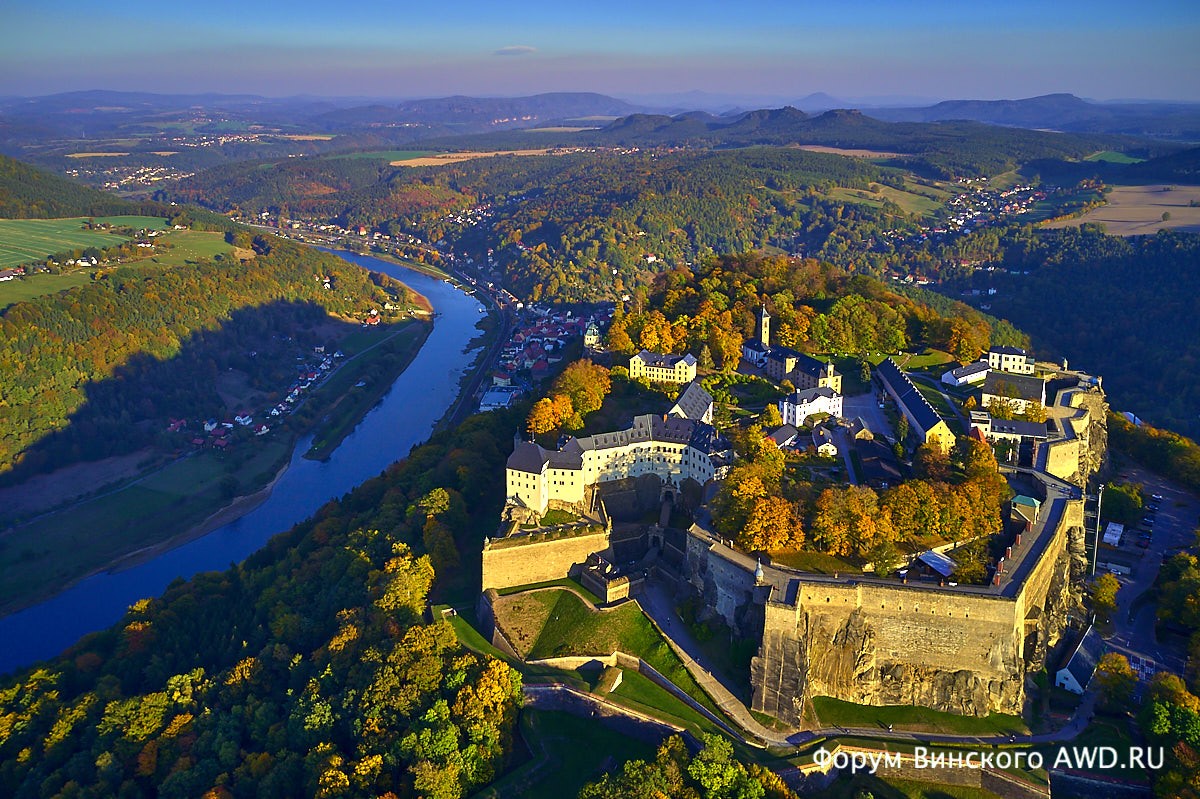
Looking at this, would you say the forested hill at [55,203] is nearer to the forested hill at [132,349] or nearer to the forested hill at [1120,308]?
the forested hill at [132,349]

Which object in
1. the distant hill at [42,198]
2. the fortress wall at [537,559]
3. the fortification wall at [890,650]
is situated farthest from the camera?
the distant hill at [42,198]

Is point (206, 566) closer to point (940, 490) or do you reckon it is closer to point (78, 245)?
point (940, 490)

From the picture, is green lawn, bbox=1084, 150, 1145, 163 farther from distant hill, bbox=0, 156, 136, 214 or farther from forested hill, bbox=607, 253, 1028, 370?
distant hill, bbox=0, 156, 136, 214

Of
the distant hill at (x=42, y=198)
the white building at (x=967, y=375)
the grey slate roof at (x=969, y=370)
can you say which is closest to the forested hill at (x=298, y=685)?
the white building at (x=967, y=375)

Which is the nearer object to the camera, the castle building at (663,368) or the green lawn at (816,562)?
the green lawn at (816,562)

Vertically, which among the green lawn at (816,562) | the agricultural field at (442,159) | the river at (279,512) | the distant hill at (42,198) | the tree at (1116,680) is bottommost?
the river at (279,512)

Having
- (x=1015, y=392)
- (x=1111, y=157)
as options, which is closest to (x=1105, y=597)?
(x=1015, y=392)

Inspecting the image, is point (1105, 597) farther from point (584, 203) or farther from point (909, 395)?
point (584, 203)

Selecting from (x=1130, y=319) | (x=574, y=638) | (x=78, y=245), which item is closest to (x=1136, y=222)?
(x=1130, y=319)
